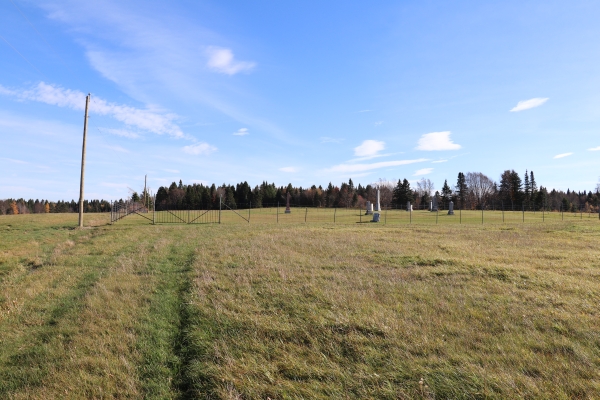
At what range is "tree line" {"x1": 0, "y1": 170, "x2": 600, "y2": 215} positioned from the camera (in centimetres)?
9538

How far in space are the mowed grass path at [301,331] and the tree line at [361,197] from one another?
84.7 m

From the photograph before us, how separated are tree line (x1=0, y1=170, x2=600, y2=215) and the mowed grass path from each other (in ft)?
278

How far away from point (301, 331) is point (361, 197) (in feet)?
391

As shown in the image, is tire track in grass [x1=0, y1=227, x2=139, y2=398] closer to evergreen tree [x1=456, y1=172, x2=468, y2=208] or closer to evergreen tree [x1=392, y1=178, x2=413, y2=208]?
evergreen tree [x1=392, y1=178, x2=413, y2=208]

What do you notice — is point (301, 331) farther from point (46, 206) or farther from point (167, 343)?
point (46, 206)

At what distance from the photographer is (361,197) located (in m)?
122

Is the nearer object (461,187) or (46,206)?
(461,187)

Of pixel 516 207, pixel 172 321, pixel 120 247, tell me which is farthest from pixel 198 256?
pixel 516 207

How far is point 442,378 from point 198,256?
33.7 ft

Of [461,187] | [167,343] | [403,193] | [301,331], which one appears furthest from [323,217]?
[461,187]

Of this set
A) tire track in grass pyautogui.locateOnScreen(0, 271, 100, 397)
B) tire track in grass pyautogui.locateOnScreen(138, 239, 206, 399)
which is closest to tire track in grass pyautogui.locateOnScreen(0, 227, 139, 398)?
tire track in grass pyautogui.locateOnScreen(0, 271, 100, 397)

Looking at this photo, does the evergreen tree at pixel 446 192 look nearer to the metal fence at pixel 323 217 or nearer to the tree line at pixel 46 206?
the metal fence at pixel 323 217

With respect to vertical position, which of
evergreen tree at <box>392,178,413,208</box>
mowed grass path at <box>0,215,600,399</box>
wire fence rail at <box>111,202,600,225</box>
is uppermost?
evergreen tree at <box>392,178,413,208</box>

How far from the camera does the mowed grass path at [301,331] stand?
408 centimetres
